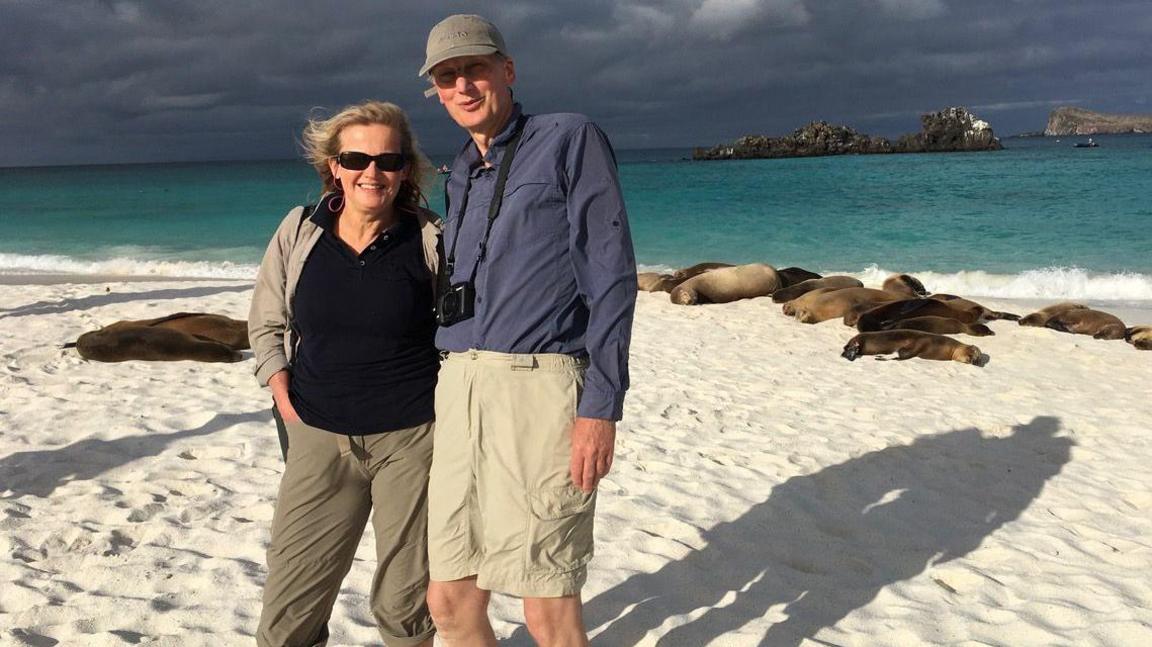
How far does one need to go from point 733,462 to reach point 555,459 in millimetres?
3512

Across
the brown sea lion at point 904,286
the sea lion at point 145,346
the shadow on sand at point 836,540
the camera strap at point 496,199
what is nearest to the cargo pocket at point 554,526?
the camera strap at point 496,199

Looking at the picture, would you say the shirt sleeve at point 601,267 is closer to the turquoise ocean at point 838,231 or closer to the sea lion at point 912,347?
the turquoise ocean at point 838,231

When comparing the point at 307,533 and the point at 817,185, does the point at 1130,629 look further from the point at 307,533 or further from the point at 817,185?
the point at 817,185

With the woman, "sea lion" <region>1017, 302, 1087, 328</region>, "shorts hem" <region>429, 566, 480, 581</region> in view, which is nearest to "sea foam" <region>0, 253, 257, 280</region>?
"sea lion" <region>1017, 302, 1087, 328</region>

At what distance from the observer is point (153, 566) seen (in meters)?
3.87

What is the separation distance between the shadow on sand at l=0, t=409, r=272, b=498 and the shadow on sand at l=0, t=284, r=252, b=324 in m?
5.74

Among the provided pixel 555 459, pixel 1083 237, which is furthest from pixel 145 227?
pixel 555 459

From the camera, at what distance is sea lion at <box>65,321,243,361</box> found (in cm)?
775

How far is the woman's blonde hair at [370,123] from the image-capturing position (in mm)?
2658

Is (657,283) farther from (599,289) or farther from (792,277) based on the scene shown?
(599,289)

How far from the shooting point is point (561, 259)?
2316mm

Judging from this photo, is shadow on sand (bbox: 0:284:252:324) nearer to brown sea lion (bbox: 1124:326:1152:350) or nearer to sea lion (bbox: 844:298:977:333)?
sea lion (bbox: 844:298:977:333)

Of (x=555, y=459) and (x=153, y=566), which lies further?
(x=153, y=566)

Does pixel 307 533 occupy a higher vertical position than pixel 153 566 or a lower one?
higher
